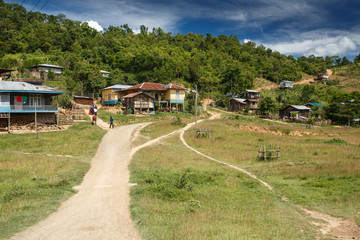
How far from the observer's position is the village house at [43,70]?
6725cm

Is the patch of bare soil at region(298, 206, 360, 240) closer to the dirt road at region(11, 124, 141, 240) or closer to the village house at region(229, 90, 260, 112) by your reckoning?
the dirt road at region(11, 124, 141, 240)

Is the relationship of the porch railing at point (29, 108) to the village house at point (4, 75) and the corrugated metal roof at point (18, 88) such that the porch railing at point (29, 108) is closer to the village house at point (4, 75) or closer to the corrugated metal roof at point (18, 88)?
the corrugated metal roof at point (18, 88)

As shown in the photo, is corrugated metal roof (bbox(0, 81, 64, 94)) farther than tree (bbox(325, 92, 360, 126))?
No

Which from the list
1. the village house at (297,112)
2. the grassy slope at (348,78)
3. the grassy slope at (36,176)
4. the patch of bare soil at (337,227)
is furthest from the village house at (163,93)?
the grassy slope at (348,78)

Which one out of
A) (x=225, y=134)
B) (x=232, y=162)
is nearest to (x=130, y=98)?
(x=225, y=134)

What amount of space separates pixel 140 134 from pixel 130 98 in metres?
Answer: 20.1

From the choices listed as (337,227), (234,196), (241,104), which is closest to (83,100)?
(241,104)

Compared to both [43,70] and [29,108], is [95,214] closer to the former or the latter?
[29,108]

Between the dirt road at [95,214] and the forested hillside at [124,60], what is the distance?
169 ft

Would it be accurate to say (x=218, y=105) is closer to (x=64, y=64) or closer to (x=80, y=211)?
(x=64, y=64)

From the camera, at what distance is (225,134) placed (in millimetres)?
37094

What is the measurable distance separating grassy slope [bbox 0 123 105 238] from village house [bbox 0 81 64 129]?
5877 millimetres

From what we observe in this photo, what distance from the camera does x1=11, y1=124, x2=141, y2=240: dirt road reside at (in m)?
8.22

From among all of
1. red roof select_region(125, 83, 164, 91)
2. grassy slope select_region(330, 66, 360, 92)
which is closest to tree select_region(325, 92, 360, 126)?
red roof select_region(125, 83, 164, 91)
